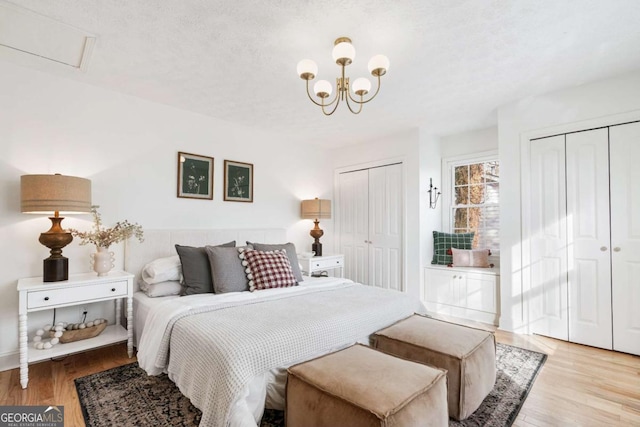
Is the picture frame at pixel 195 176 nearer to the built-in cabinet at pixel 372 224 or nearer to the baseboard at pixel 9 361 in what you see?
the baseboard at pixel 9 361

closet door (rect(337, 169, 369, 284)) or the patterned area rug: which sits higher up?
closet door (rect(337, 169, 369, 284))

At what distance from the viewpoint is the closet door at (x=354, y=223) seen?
183 inches

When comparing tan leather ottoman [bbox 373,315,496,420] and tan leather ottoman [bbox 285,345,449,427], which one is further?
tan leather ottoman [bbox 373,315,496,420]

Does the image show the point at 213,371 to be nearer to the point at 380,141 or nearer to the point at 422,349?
the point at 422,349

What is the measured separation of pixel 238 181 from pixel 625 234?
3.88m

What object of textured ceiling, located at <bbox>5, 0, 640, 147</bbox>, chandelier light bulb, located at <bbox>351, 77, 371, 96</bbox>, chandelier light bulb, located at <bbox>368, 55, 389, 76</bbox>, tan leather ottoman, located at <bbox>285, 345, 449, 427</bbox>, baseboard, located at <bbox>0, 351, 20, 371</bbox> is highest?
textured ceiling, located at <bbox>5, 0, 640, 147</bbox>

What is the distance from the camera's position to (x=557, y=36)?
6.84ft

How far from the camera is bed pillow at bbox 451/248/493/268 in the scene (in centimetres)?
379

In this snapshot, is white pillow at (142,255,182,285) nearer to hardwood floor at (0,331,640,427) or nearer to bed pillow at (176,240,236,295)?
bed pillow at (176,240,236,295)

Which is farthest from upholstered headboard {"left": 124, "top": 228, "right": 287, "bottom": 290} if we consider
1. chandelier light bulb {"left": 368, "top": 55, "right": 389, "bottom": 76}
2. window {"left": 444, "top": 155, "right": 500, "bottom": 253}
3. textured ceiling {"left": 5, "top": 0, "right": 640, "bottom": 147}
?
window {"left": 444, "top": 155, "right": 500, "bottom": 253}

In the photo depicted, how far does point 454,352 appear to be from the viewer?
180 centimetres

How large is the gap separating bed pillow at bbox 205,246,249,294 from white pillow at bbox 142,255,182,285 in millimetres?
333

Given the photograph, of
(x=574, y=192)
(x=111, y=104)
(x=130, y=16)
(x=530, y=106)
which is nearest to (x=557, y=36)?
(x=530, y=106)

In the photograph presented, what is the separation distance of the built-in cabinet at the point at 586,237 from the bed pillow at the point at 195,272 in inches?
123
